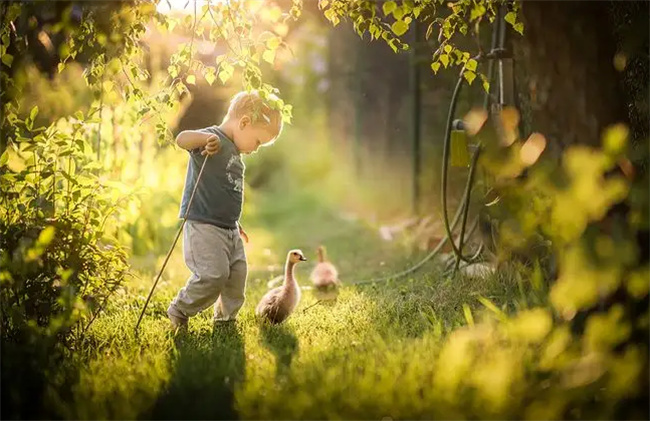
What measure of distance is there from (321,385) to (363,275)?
3428 mm

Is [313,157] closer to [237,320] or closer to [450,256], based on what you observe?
[450,256]

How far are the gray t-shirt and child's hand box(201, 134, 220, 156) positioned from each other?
0.14 metres

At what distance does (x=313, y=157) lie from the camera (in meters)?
18.0

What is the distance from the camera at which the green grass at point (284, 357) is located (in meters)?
3.15

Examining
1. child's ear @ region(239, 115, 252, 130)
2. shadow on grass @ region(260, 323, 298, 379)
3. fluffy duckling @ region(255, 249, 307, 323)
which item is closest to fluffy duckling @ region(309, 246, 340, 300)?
fluffy duckling @ region(255, 249, 307, 323)

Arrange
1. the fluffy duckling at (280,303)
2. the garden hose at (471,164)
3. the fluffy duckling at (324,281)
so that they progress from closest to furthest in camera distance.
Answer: the fluffy duckling at (280,303) < the garden hose at (471,164) < the fluffy duckling at (324,281)

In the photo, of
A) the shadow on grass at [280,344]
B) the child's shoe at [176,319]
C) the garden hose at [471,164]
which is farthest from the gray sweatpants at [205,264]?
the garden hose at [471,164]

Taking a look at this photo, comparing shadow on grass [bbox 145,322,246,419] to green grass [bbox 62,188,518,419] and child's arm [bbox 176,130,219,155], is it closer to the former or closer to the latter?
green grass [bbox 62,188,518,419]

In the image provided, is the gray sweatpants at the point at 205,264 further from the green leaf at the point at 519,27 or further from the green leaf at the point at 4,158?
the green leaf at the point at 519,27

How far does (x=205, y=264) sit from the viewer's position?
176 inches

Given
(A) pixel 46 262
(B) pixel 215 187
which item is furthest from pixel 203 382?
(B) pixel 215 187

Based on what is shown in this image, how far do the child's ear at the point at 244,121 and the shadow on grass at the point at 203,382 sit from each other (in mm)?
1229

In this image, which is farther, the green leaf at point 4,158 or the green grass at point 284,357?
the green leaf at point 4,158

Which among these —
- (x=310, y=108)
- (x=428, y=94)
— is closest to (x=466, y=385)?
(x=428, y=94)
